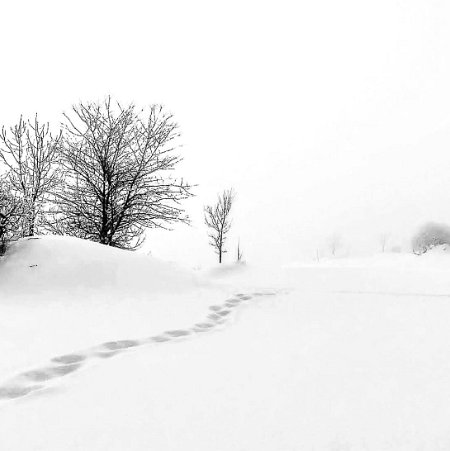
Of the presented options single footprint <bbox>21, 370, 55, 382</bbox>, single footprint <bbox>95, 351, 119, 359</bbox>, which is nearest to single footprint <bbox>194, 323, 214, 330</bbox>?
single footprint <bbox>95, 351, 119, 359</bbox>

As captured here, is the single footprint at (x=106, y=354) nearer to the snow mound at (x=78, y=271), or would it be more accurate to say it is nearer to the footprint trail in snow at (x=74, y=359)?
the footprint trail in snow at (x=74, y=359)

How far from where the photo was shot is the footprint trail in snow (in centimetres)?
189

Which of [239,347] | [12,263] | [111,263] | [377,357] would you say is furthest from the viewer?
[111,263]

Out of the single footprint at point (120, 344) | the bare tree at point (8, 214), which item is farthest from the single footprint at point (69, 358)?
the bare tree at point (8, 214)

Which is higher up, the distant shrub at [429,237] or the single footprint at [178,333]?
the distant shrub at [429,237]

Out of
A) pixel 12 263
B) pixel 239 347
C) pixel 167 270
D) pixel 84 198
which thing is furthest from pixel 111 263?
pixel 84 198

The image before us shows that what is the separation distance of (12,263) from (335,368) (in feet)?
13.7

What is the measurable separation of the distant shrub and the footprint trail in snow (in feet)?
92.9

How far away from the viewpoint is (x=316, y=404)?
1773 millimetres

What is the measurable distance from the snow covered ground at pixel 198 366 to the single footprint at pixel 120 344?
0.06ft

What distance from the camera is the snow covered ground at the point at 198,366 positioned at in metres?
1.50

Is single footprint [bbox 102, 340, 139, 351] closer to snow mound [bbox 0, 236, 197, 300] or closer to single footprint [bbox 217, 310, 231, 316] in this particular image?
single footprint [bbox 217, 310, 231, 316]

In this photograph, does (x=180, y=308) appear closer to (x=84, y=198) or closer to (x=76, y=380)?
(x=76, y=380)

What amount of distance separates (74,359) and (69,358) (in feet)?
0.11
